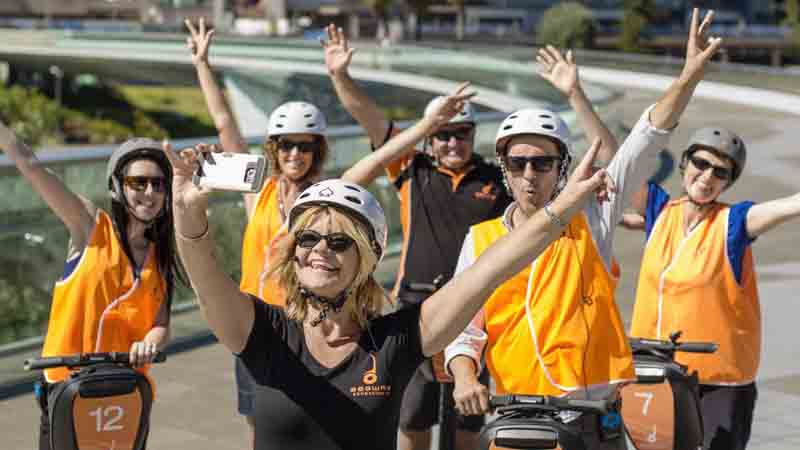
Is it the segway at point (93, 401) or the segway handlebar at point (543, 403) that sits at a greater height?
the segway handlebar at point (543, 403)

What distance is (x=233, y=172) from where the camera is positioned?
3.41 m

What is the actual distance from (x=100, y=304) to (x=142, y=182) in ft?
1.67

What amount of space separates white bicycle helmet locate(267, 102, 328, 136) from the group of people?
0.01 m

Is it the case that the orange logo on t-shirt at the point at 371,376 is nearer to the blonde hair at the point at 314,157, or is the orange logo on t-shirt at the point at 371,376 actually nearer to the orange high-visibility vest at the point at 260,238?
the orange high-visibility vest at the point at 260,238

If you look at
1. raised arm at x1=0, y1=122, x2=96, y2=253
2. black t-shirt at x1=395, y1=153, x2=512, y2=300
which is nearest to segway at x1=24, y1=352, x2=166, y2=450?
raised arm at x1=0, y1=122, x2=96, y2=253

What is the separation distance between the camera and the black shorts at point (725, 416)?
5594 mm

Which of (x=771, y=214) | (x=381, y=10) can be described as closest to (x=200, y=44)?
(x=771, y=214)

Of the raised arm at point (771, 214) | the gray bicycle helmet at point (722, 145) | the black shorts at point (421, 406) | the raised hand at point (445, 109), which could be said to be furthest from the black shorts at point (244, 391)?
the raised arm at point (771, 214)

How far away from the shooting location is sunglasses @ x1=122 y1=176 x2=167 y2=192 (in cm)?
529

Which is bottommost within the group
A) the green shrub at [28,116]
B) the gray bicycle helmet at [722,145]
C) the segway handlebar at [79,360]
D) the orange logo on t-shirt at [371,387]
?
the green shrub at [28,116]

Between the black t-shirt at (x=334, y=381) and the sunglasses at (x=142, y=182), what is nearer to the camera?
the black t-shirt at (x=334, y=381)

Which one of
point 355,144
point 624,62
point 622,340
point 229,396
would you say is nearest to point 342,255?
point 622,340

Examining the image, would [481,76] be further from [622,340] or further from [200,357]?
[622,340]

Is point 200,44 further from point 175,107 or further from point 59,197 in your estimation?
point 175,107
